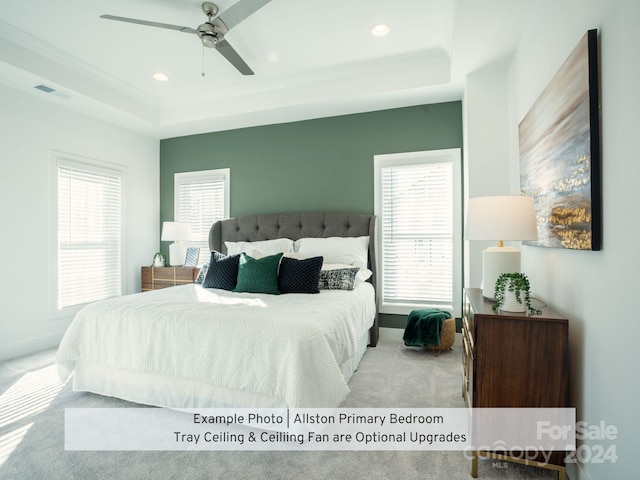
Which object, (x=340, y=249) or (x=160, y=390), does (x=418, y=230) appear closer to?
(x=340, y=249)

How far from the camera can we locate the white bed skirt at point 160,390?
2100mm

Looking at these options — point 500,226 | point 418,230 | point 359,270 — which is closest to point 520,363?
point 500,226

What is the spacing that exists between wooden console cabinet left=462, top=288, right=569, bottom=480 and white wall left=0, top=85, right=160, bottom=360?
416cm

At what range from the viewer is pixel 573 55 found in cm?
162

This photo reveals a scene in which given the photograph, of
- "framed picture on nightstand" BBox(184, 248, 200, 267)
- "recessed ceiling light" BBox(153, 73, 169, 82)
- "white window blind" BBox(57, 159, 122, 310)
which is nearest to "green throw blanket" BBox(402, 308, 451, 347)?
"framed picture on nightstand" BBox(184, 248, 200, 267)

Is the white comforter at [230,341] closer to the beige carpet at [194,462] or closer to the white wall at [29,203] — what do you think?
the beige carpet at [194,462]

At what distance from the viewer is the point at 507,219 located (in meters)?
1.93

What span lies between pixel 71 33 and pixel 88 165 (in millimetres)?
1633

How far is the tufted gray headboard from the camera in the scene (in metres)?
3.91

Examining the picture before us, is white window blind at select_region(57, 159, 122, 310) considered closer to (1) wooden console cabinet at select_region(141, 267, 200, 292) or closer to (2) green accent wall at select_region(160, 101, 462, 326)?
(1) wooden console cabinet at select_region(141, 267, 200, 292)

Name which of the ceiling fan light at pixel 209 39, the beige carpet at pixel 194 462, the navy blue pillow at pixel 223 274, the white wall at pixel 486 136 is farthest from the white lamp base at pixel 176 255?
the white wall at pixel 486 136

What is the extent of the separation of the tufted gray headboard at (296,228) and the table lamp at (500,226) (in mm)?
1743

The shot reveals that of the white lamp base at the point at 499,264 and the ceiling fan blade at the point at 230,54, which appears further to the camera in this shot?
the ceiling fan blade at the point at 230,54

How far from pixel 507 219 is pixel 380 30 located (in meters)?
2.01
